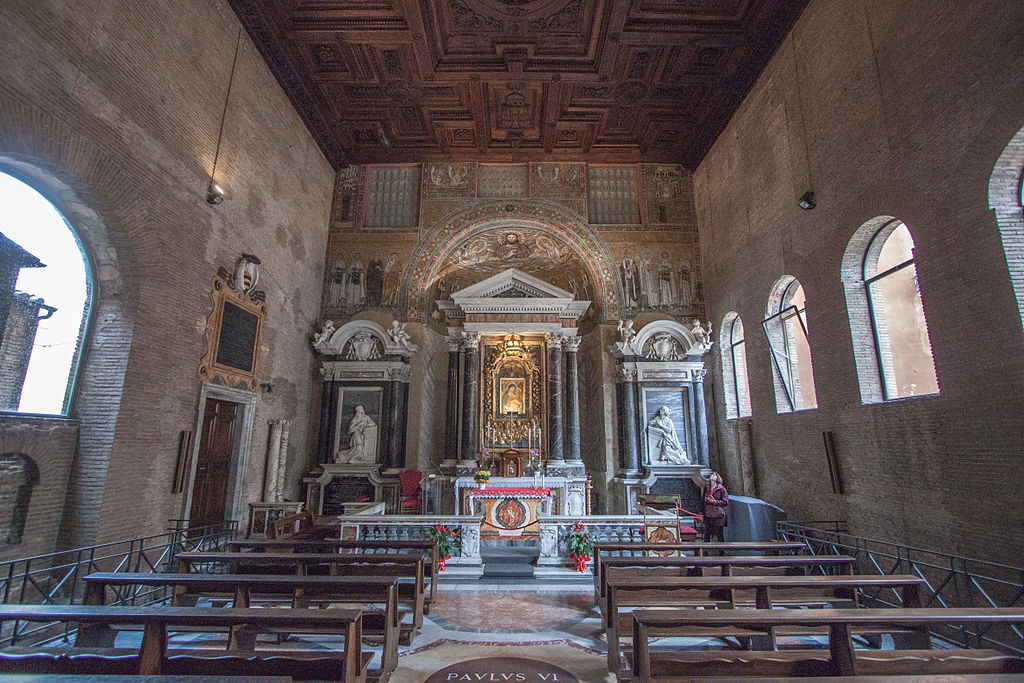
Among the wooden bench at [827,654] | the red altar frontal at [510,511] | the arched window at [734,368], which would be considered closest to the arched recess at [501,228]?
the arched window at [734,368]

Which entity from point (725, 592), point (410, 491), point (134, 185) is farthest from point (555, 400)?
point (134, 185)

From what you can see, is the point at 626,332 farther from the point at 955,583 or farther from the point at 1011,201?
the point at 955,583

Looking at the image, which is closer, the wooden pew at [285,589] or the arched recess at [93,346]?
the wooden pew at [285,589]

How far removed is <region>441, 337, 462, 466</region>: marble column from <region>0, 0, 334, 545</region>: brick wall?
458 centimetres

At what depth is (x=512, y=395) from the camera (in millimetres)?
13508

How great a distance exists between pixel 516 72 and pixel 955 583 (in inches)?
453

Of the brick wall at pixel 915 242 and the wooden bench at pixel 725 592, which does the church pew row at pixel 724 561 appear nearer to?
the wooden bench at pixel 725 592

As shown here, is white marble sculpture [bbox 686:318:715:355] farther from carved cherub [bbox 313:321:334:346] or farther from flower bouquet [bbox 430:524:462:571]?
carved cherub [bbox 313:321:334:346]

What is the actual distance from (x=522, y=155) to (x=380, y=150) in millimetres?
3982

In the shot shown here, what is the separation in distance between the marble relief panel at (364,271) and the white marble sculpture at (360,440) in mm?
2754

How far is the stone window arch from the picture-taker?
5.45 meters

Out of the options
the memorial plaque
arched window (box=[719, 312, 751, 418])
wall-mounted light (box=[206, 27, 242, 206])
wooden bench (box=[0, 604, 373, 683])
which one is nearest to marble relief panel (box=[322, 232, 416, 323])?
the memorial plaque

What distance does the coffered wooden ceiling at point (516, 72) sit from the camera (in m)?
9.76

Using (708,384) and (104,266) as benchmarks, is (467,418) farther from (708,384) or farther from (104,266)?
(104,266)
